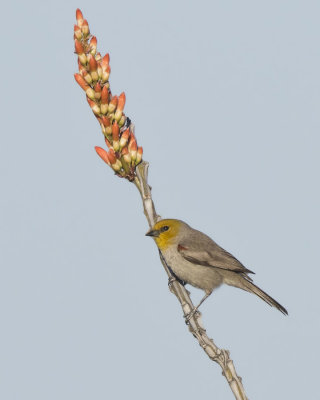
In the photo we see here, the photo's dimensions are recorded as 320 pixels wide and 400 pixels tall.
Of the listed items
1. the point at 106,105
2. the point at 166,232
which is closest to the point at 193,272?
the point at 166,232

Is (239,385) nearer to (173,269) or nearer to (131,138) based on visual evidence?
(131,138)

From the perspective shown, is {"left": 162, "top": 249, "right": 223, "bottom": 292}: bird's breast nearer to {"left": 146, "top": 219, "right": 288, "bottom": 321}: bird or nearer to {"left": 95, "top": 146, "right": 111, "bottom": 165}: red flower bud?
{"left": 146, "top": 219, "right": 288, "bottom": 321}: bird

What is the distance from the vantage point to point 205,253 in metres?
9.72

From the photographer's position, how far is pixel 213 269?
9719 millimetres

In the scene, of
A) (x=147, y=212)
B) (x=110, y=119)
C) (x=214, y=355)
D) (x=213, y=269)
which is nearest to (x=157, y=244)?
(x=213, y=269)

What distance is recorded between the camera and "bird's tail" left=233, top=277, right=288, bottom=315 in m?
8.12

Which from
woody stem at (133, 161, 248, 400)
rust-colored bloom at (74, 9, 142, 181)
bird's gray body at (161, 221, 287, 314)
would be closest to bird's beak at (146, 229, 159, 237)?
bird's gray body at (161, 221, 287, 314)

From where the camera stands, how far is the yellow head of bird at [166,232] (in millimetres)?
8992

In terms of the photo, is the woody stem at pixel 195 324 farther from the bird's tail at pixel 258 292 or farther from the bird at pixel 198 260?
the bird at pixel 198 260

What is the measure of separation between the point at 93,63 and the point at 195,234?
4.45 meters

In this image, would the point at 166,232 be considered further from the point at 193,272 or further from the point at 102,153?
the point at 102,153

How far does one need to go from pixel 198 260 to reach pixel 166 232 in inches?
33.8

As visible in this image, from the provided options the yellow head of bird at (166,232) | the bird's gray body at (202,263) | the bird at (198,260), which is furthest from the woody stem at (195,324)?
the bird's gray body at (202,263)

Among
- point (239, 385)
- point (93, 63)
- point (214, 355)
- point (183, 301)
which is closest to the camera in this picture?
point (239, 385)
